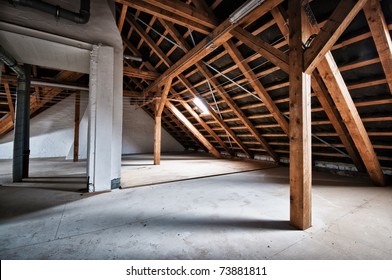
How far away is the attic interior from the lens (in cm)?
152

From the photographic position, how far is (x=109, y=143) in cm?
276

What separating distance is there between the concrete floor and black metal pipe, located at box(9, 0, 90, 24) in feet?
8.33

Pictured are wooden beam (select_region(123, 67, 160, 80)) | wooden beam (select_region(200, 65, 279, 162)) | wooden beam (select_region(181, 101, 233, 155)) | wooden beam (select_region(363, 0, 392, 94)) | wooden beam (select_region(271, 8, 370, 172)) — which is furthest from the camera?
wooden beam (select_region(181, 101, 233, 155))

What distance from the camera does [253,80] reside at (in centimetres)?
343

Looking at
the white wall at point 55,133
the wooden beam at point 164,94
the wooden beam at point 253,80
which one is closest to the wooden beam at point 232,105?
the wooden beam at point 253,80

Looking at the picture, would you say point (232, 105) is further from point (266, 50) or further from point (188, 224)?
point (188, 224)

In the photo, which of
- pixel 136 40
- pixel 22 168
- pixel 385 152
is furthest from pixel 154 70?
pixel 385 152

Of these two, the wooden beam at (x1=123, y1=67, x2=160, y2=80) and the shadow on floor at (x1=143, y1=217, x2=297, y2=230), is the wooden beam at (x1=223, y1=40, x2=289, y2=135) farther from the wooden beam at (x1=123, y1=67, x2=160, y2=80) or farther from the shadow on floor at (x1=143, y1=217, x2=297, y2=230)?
the wooden beam at (x1=123, y1=67, x2=160, y2=80)

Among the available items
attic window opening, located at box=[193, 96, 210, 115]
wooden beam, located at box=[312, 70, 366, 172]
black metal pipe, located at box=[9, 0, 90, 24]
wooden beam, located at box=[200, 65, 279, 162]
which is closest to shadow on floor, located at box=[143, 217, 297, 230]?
wooden beam, located at box=[312, 70, 366, 172]

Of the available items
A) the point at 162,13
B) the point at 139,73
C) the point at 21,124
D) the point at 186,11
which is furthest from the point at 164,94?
the point at 21,124

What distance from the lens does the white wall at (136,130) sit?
8625 mm

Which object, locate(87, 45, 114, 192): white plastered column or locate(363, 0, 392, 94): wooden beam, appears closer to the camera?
locate(363, 0, 392, 94): wooden beam
